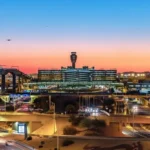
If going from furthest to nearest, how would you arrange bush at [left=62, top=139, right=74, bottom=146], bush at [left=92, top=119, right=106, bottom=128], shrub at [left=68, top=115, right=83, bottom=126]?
shrub at [left=68, top=115, right=83, bottom=126], bush at [left=92, top=119, right=106, bottom=128], bush at [left=62, top=139, right=74, bottom=146]

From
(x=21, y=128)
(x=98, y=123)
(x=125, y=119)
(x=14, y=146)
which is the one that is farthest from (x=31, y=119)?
(x=14, y=146)

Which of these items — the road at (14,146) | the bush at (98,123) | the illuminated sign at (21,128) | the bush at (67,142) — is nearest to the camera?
the road at (14,146)

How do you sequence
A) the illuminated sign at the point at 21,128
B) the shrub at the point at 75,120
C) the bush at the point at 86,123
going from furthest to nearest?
the shrub at the point at 75,120 < the bush at the point at 86,123 < the illuminated sign at the point at 21,128

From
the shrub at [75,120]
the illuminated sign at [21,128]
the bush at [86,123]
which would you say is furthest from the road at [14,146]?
the shrub at [75,120]

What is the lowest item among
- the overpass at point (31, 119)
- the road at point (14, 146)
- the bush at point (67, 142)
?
the overpass at point (31, 119)

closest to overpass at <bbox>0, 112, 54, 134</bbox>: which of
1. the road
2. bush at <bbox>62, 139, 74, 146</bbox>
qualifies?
bush at <bbox>62, 139, 74, 146</bbox>

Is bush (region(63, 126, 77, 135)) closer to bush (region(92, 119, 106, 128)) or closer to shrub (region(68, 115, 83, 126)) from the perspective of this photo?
bush (region(92, 119, 106, 128))

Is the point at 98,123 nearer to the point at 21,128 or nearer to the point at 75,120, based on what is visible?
the point at 75,120

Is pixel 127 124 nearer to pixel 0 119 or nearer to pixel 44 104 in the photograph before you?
pixel 0 119

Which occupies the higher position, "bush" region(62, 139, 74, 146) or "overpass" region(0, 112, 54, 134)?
"bush" region(62, 139, 74, 146)

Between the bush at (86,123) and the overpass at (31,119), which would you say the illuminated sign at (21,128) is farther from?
the overpass at (31,119)

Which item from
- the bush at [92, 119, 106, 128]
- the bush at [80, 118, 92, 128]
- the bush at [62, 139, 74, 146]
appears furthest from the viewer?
the bush at [92, 119, 106, 128]
